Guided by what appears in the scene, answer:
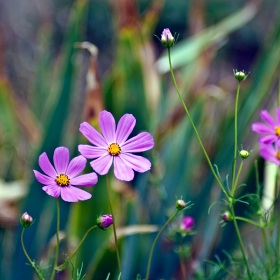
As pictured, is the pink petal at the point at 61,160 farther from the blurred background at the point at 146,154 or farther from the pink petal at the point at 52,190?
the blurred background at the point at 146,154

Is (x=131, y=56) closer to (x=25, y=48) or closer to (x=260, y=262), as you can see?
(x=260, y=262)

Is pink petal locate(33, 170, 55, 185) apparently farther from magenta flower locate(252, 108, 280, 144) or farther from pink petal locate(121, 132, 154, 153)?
magenta flower locate(252, 108, 280, 144)

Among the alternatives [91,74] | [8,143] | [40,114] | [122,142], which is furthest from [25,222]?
[40,114]

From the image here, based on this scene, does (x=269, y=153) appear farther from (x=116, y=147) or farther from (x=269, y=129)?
(x=116, y=147)

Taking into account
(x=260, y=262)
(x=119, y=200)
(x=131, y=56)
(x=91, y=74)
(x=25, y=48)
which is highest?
(x=25, y=48)

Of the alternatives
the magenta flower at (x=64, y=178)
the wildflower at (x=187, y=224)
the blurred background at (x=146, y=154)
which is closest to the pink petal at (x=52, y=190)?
the magenta flower at (x=64, y=178)

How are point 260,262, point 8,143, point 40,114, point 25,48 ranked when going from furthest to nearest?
point 25,48
point 40,114
point 8,143
point 260,262
